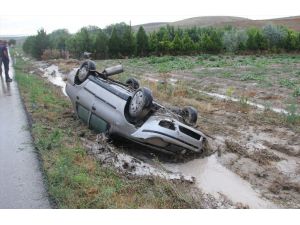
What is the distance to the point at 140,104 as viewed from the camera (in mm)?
7297

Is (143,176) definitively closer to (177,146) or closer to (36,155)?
(177,146)

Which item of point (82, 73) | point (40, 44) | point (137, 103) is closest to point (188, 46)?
point (40, 44)

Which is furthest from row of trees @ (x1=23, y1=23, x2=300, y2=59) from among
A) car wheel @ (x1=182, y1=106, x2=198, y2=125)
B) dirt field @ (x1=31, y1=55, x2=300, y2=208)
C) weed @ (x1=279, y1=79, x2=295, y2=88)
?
car wheel @ (x1=182, y1=106, x2=198, y2=125)

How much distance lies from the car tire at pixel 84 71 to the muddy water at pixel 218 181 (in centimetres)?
298

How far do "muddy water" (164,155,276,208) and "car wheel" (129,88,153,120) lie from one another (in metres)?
Answer: 1.01

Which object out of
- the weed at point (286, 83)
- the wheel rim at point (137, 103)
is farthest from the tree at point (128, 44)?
the wheel rim at point (137, 103)

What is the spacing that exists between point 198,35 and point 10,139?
43063mm

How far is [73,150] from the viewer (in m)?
7.16

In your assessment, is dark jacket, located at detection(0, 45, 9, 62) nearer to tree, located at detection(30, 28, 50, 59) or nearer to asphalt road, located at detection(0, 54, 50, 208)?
asphalt road, located at detection(0, 54, 50, 208)

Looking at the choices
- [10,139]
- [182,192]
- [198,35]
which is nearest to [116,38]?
[198,35]

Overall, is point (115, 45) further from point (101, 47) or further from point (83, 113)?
point (83, 113)

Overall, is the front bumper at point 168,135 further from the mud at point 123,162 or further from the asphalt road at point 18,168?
the asphalt road at point 18,168

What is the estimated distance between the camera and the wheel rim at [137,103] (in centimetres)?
729

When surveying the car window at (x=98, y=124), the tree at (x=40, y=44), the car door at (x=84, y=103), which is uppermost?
the car door at (x=84, y=103)
